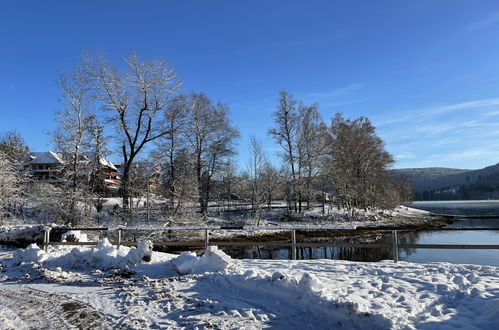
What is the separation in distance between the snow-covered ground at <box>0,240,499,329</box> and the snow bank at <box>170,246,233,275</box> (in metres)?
0.03

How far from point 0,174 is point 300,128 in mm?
31044

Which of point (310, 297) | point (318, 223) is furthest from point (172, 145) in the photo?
point (310, 297)

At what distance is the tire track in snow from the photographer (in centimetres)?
566

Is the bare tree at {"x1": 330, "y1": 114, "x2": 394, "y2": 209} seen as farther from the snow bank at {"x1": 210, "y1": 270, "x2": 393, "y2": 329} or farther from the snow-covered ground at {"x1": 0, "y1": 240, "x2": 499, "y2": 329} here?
the snow bank at {"x1": 210, "y1": 270, "x2": 393, "y2": 329}

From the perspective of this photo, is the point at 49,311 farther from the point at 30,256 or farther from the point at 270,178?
the point at 270,178

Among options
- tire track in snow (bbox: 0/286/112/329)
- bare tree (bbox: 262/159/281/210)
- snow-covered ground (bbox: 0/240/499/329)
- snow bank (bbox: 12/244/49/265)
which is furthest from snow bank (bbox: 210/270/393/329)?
bare tree (bbox: 262/159/281/210)

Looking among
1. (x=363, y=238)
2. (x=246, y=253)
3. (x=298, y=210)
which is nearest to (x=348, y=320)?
(x=246, y=253)

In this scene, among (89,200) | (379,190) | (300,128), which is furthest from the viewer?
(379,190)

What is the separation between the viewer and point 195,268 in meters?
8.94

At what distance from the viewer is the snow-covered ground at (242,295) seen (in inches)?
216

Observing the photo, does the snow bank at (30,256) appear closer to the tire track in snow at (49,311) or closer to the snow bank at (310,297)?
the tire track in snow at (49,311)

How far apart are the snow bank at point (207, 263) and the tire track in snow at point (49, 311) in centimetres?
273

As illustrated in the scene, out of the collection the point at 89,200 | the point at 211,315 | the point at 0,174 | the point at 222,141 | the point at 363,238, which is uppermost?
the point at 222,141

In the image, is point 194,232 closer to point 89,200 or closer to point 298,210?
point 89,200
